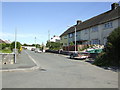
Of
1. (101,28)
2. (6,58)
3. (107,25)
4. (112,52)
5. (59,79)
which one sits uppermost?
(107,25)

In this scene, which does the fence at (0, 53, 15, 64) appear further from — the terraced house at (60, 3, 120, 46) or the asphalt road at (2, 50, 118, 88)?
the terraced house at (60, 3, 120, 46)

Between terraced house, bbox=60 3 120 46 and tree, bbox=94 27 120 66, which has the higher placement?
terraced house, bbox=60 3 120 46

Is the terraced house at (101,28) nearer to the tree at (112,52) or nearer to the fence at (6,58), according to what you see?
the tree at (112,52)

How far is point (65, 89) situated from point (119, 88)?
99.0 inches

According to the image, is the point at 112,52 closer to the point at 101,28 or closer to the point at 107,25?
the point at 107,25

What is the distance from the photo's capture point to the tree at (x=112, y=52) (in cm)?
1355

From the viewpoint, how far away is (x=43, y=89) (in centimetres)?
587

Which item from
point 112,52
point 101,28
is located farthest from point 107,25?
point 112,52

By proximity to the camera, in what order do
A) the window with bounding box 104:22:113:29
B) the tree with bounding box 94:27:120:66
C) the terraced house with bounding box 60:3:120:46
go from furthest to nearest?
the window with bounding box 104:22:113:29, the terraced house with bounding box 60:3:120:46, the tree with bounding box 94:27:120:66

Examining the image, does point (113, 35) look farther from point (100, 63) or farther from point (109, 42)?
point (100, 63)

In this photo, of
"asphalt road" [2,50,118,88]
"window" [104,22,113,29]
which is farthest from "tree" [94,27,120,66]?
"window" [104,22,113,29]

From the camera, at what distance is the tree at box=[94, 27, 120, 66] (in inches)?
533

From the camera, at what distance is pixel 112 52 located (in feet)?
45.3

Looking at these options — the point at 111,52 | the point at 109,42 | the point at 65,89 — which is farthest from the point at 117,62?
the point at 65,89
